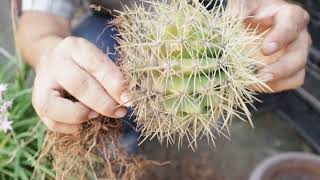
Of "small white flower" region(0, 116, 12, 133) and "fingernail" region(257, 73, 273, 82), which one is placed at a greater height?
"fingernail" region(257, 73, 273, 82)

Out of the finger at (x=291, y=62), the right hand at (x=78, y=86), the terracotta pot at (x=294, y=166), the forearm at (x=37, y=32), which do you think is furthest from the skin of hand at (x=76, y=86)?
the terracotta pot at (x=294, y=166)

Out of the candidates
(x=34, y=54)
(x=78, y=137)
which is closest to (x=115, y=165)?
(x=78, y=137)

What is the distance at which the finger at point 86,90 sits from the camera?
29.2 inches

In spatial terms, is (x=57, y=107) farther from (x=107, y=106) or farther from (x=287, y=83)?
(x=287, y=83)

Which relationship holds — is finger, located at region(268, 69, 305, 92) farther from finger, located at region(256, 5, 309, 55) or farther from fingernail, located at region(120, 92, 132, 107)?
fingernail, located at region(120, 92, 132, 107)

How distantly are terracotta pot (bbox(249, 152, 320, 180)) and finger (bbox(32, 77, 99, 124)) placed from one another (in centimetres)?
47

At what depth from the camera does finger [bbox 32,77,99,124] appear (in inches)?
30.8

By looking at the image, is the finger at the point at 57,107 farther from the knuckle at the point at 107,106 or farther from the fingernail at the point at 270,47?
the fingernail at the point at 270,47

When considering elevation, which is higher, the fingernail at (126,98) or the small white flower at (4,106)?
the fingernail at (126,98)

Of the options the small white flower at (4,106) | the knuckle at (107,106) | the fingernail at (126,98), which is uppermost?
the fingernail at (126,98)

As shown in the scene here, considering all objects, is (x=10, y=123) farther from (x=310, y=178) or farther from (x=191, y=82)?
(x=310, y=178)

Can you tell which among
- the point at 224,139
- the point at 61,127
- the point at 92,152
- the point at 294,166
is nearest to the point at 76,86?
the point at 61,127

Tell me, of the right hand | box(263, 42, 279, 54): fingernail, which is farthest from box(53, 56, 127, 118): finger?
box(263, 42, 279, 54): fingernail

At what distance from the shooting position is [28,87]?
1240 mm
